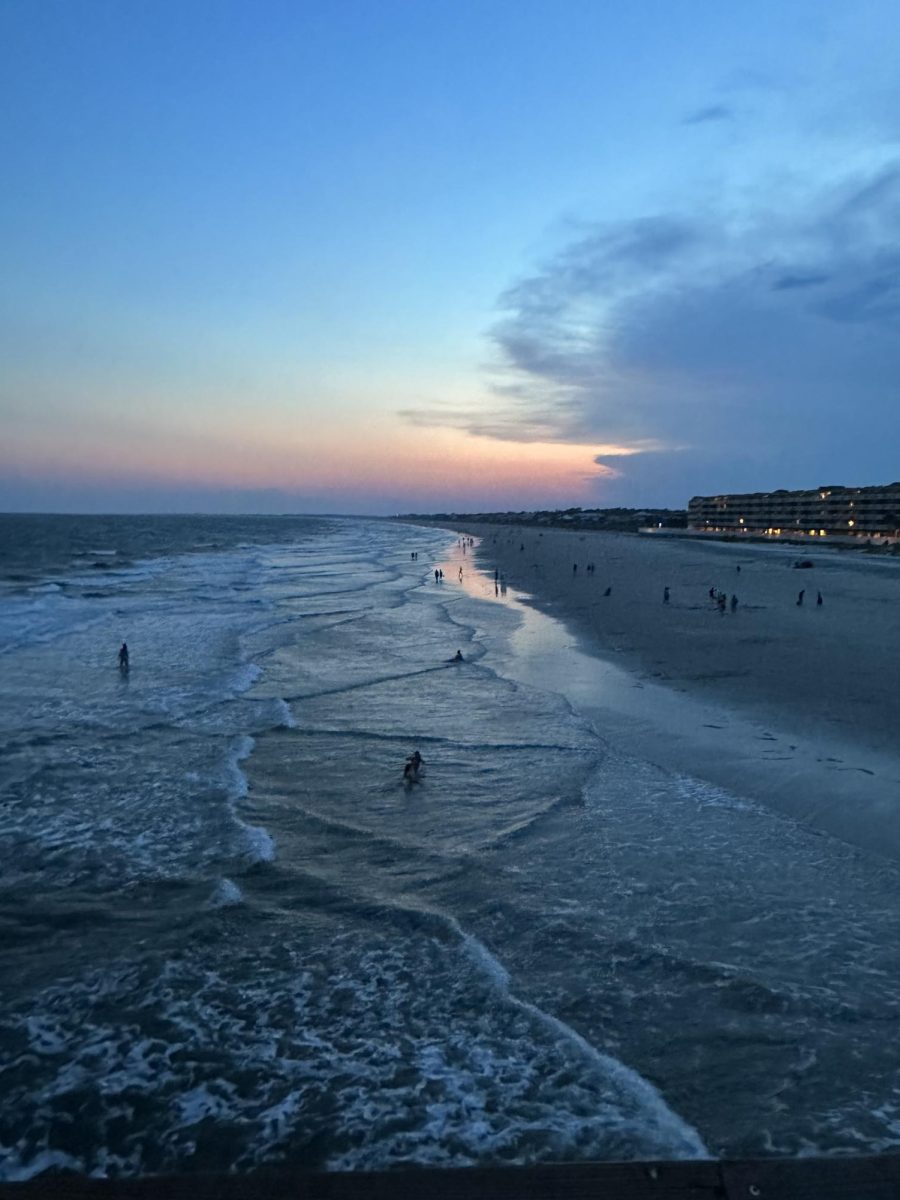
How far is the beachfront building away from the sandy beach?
75089mm

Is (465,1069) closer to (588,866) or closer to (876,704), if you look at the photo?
(588,866)

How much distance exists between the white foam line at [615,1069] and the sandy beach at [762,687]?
607 centimetres

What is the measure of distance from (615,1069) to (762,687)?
1606cm

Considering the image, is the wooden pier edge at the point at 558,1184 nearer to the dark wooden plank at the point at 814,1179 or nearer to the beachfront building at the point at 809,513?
the dark wooden plank at the point at 814,1179

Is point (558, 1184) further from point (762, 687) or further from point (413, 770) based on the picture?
point (762, 687)

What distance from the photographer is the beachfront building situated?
118875 millimetres

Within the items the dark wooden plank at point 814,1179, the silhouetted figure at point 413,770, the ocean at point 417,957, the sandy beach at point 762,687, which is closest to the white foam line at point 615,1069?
the ocean at point 417,957

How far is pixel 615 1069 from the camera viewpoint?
625 centimetres

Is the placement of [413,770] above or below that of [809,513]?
below

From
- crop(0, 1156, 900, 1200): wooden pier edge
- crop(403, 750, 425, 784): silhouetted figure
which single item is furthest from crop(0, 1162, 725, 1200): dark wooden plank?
crop(403, 750, 425, 784): silhouetted figure

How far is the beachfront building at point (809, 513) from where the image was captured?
390 feet

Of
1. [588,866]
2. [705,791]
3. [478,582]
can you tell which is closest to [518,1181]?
[588,866]

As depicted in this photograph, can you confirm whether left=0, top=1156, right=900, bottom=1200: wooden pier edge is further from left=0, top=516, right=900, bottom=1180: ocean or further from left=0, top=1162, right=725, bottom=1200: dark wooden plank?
left=0, top=516, right=900, bottom=1180: ocean

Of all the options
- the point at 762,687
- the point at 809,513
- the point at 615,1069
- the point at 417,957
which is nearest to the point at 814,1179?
the point at 615,1069
